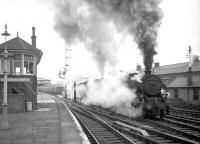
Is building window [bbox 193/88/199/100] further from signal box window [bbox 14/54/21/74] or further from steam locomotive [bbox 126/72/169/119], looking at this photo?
signal box window [bbox 14/54/21/74]

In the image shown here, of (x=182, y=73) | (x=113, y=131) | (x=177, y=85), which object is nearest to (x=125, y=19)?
(x=113, y=131)

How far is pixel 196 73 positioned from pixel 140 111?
24285mm

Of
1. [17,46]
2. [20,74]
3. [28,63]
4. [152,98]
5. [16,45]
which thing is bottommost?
[152,98]

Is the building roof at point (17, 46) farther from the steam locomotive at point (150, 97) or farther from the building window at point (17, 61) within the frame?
the steam locomotive at point (150, 97)

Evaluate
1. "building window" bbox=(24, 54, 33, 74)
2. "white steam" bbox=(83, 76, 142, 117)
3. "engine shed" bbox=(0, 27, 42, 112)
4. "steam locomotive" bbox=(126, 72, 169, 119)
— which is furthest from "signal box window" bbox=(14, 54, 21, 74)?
"steam locomotive" bbox=(126, 72, 169, 119)

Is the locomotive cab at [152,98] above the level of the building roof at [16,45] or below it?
below

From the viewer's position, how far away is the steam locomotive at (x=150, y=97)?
46.0 ft

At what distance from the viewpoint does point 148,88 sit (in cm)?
1420

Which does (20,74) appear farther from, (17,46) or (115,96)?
(115,96)

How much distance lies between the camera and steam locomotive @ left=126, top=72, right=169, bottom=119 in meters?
14.0

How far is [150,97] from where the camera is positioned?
14398 mm

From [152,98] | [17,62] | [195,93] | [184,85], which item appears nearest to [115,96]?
[152,98]

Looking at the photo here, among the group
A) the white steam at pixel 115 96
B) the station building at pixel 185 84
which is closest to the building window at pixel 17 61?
the white steam at pixel 115 96

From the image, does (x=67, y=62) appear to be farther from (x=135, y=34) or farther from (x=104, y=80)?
(x=135, y=34)
